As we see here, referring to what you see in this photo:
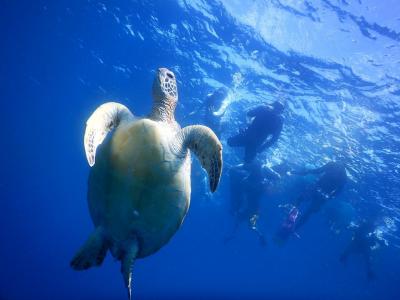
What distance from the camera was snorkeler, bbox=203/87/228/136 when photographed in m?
14.1

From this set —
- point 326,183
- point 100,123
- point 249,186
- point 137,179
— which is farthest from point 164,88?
point 326,183

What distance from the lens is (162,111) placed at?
14.4ft

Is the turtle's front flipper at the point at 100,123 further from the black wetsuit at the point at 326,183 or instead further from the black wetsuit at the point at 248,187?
the black wetsuit at the point at 326,183

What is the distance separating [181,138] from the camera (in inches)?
154

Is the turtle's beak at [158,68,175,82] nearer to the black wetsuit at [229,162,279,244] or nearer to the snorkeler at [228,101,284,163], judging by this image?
the snorkeler at [228,101,284,163]

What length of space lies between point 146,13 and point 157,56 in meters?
2.51

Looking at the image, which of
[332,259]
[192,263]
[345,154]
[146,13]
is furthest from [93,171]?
[192,263]

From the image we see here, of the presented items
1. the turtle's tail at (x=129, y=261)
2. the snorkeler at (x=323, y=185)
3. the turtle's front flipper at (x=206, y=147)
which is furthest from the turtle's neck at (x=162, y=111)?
the snorkeler at (x=323, y=185)

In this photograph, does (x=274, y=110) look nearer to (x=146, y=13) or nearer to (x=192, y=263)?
(x=146, y=13)

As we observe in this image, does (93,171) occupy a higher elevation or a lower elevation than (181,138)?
lower

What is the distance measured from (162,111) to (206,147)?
106cm

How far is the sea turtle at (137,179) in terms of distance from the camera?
3631 mm

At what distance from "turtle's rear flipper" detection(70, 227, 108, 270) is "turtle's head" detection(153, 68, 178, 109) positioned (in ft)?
6.31

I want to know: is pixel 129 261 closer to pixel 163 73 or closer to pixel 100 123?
pixel 100 123
